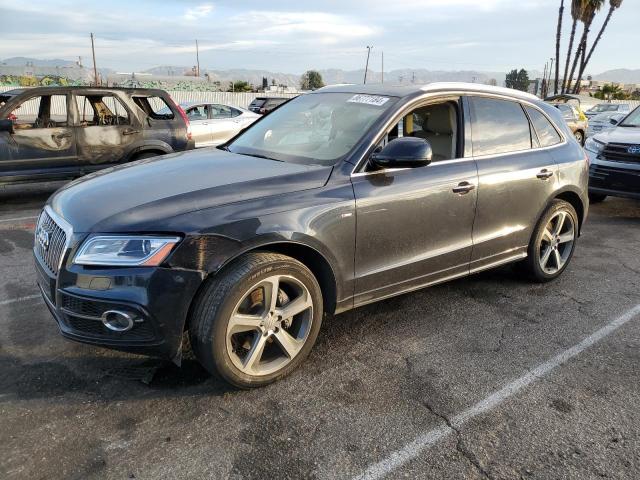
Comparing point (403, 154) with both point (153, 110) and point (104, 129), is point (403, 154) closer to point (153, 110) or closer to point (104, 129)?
point (104, 129)

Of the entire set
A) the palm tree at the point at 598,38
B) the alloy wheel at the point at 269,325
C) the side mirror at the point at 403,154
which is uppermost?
the palm tree at the point at 598,38

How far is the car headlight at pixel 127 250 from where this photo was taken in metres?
2.60

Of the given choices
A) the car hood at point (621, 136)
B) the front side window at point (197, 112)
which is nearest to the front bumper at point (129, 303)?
the car hood at point (621, 136)

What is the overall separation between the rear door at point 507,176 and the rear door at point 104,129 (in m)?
5.76

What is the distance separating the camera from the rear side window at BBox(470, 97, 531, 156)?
3.99m

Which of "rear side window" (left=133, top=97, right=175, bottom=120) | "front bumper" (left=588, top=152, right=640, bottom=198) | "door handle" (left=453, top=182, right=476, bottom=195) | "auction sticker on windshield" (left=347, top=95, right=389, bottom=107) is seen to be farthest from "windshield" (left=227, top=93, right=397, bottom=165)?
"front bumper" (left=588, top=152, right=640, bottom=198)

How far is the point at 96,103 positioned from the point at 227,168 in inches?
223

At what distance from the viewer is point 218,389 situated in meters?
2.98

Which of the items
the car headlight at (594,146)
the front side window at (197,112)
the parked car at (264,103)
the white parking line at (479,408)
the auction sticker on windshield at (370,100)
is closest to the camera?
the white parking line at (479,408)

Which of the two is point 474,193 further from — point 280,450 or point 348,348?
point 280,450

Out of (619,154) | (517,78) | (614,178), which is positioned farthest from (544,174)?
(517,78)

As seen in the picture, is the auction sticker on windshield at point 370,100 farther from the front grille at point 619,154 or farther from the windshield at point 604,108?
the windshield at point 604,108

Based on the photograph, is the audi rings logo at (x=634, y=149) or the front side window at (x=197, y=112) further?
the front side window at (x=197, y=112)

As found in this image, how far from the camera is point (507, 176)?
13.2 feet
